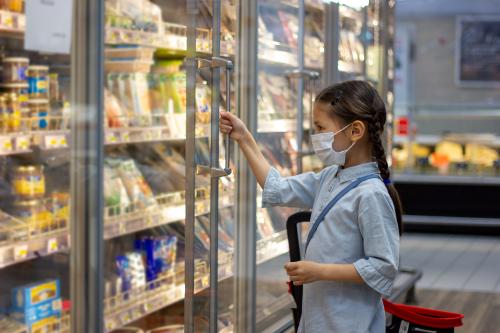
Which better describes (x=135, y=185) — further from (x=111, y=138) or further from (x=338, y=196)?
(x=338, y=196)

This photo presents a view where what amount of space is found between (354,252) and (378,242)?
10 cm

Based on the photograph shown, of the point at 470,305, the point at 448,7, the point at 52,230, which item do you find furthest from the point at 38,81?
the point at 448,7

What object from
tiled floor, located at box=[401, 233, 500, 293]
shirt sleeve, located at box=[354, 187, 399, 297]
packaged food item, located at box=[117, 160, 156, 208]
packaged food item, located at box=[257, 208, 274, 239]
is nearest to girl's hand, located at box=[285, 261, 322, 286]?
shirt sleeve, located at box=[354, 187, 399, 297]

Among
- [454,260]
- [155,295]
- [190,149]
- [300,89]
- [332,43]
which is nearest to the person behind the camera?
[190,149]

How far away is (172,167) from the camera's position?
430 centimetres

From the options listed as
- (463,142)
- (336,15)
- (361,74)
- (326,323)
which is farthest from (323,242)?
(463,142)

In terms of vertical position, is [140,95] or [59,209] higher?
[140,95]

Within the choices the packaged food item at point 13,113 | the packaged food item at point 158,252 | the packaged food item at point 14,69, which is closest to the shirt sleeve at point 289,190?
the packaged food item at point 13,113

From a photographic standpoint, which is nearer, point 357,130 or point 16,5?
point 357,130

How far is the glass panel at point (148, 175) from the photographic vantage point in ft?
11.7

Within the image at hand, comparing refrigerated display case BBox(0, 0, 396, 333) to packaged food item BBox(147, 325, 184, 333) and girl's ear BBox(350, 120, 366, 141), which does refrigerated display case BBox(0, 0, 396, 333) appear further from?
girl's ear BBox(350, 120, 366, 141)

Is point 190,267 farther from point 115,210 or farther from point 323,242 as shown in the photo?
point 115,210

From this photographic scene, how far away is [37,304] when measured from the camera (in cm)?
338

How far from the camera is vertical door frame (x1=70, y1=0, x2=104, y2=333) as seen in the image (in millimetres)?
3217
